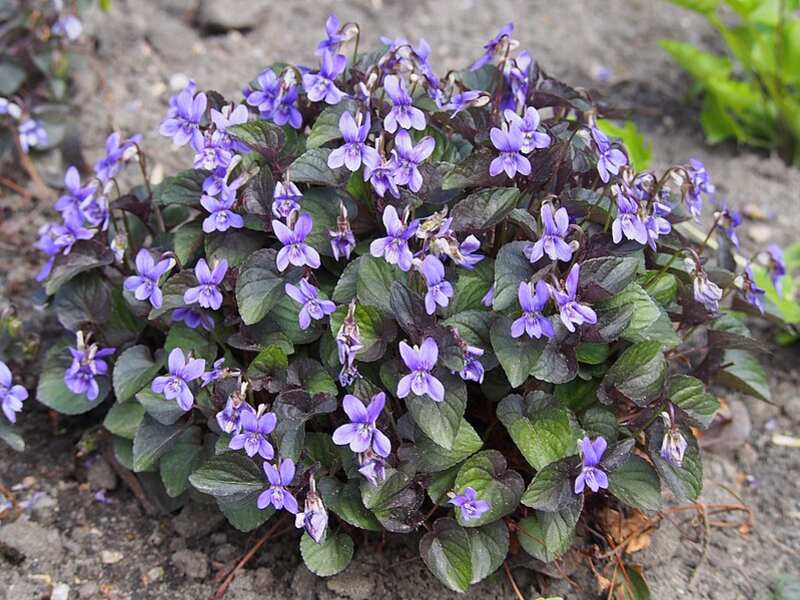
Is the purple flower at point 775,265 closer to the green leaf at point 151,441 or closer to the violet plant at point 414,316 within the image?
the violet plant at point 414,316

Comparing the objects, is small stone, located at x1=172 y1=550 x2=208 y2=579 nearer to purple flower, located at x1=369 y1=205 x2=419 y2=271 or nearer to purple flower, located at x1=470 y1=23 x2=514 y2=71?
purple flower, located at x1=369 y1=205 x2=419 y2=271

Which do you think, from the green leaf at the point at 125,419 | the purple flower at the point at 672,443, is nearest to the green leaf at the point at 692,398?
the purple flower at the point at 672,443

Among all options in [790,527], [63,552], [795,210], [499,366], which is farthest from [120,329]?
[795,210]

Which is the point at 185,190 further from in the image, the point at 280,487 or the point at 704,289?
the point at 704,289

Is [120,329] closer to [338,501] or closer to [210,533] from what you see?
[210,533]

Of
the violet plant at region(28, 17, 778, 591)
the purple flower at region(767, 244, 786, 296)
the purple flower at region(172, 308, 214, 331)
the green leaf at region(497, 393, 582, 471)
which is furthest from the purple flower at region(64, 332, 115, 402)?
the purple flower at region(767, 244, 786, 296)

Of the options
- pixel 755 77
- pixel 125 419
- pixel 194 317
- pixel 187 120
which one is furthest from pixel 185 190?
pixel 755 77

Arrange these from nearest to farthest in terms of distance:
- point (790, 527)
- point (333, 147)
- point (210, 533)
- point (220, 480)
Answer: point (220, 480) < point (333, 147) < point (210, 533) < point (790, 527)
